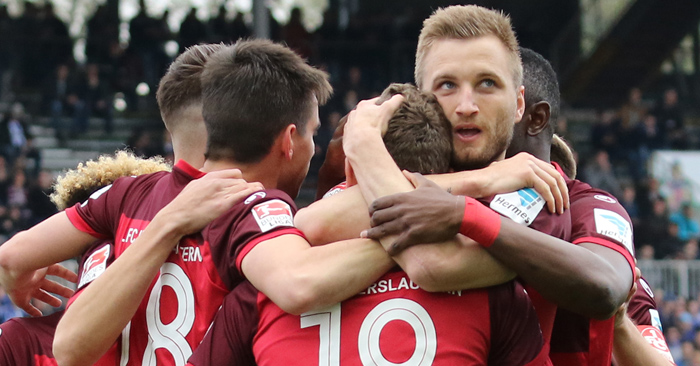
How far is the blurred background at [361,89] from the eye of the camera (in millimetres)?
15062

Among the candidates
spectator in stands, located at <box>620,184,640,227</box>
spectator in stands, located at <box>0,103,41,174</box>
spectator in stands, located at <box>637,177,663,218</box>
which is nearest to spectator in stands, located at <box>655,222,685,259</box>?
spectator in stands, located at <box>620,184,640,227</box>

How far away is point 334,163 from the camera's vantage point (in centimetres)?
376

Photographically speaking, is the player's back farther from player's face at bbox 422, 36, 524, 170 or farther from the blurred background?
the blurred background

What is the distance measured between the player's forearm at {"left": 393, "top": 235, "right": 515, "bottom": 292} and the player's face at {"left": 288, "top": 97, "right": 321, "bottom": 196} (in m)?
0.79

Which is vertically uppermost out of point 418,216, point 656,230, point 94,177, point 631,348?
point 418,216

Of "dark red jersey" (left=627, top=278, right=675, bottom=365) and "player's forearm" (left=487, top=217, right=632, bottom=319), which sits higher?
"player's forearm" (left=487, top=217, right=632, bottom=319)

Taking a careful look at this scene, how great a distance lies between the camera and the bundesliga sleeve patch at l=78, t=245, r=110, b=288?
3.29m

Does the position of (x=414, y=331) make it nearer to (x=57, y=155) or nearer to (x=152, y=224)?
(x=152, y=224)

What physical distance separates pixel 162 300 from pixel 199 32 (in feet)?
50.7

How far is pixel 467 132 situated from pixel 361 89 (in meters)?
14.7

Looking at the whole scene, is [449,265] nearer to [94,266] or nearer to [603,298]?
[603,298]

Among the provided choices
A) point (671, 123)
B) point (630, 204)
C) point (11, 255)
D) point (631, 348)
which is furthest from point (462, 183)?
point (671, 123)

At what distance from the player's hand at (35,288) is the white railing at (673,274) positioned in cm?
1122

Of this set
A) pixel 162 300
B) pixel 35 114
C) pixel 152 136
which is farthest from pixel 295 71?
pixel 35 114
